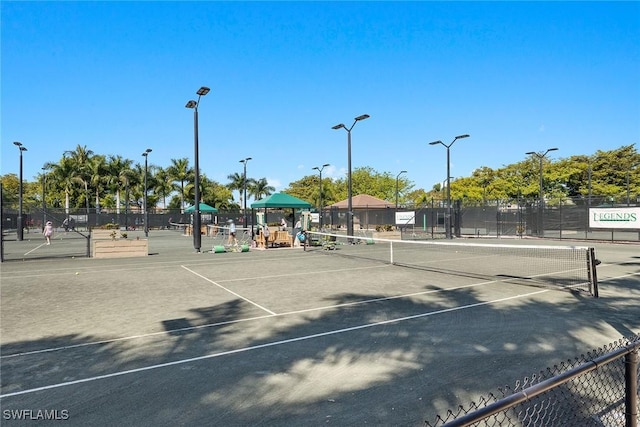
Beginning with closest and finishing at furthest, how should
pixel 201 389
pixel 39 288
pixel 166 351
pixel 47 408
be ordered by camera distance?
1. pixel 47 408
2. pixel 201 389
3. pixel 166 351
4. pixel 39 288

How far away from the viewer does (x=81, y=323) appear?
7125mm

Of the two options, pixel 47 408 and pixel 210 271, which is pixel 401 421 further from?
pixel 210 271

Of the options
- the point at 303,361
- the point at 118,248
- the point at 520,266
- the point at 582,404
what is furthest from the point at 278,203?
the point at 582,404

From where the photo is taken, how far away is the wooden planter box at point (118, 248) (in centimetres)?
1831

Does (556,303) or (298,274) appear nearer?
(556,303)

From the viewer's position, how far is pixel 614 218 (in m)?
26.1

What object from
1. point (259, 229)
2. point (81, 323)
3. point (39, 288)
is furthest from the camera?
point (259, 229)

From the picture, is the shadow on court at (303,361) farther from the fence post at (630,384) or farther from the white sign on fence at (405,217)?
the white sign on fence at (405,217)

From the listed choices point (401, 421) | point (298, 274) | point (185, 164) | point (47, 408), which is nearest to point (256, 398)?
point (401, 421)

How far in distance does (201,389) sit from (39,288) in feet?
28.0
